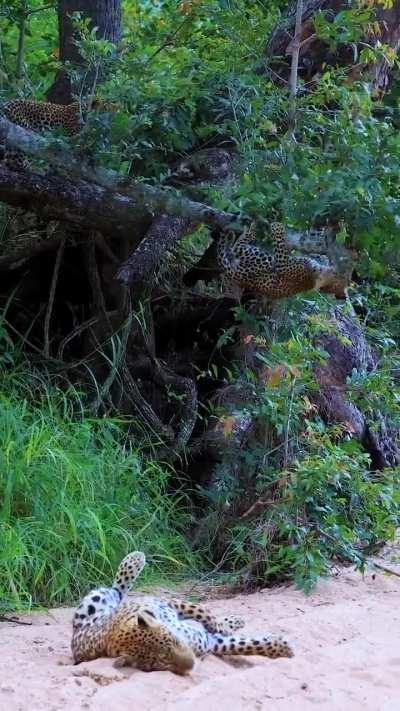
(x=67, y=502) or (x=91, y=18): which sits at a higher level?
(x=91, y=18)

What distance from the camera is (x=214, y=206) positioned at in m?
6.16

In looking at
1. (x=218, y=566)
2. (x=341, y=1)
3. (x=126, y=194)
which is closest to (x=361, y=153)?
(x=126, y=194)

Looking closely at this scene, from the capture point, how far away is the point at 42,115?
7.04 metres

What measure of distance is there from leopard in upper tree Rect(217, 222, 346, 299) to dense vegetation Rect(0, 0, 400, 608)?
8.0 inches

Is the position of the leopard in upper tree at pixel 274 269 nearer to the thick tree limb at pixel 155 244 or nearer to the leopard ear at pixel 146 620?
the thick tree limb at pixel 155 244

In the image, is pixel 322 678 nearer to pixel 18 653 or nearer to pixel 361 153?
pixel 18 653

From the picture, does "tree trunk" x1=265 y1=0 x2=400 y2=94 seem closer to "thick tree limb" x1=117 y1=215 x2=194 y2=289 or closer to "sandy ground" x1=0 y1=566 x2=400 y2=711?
"thick tree limb" x1=117 y1=215 x2=194 y2=289

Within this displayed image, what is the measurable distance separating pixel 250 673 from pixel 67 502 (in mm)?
1943

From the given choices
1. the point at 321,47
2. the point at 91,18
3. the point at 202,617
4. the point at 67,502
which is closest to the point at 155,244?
the point at 67,502

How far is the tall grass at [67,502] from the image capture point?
5492mm

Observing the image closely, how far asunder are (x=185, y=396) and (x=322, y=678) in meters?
3.44

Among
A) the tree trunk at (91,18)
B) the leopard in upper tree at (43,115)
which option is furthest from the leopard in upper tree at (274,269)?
the tree trunk at (91,18)

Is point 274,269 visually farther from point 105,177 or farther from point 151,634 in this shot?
point 151,634

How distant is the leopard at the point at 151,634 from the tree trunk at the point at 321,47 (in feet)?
12.6
